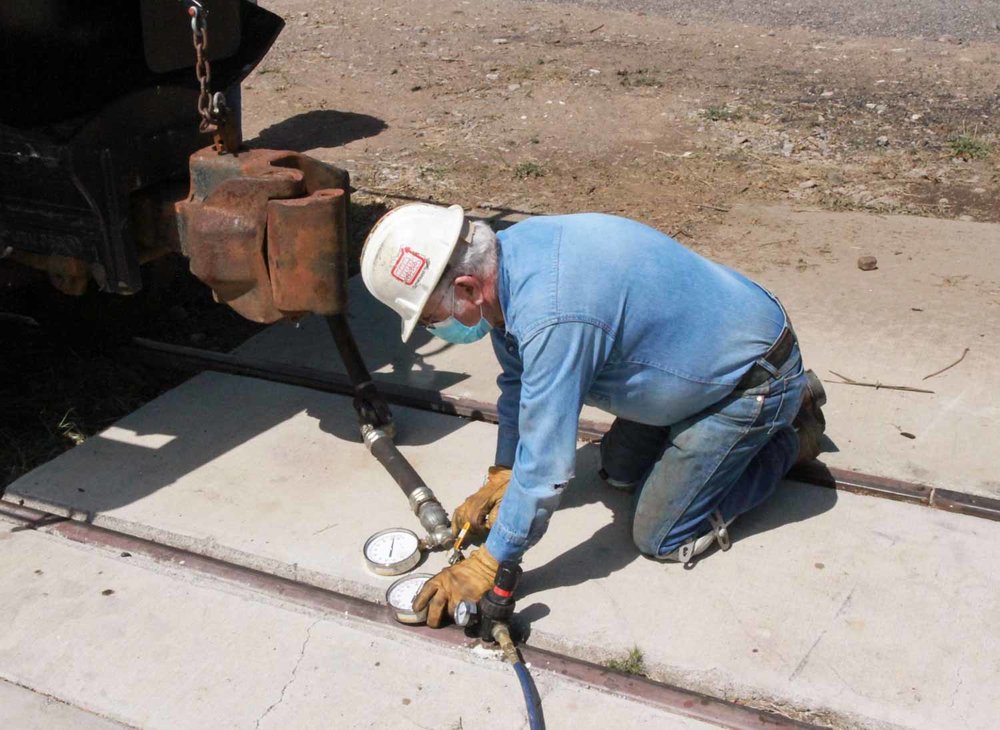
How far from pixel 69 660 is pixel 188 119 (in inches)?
70.2

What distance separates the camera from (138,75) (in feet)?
12.3

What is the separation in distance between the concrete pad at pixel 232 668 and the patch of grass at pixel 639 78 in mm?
6379

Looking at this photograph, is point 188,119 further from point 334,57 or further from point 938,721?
point 334,57

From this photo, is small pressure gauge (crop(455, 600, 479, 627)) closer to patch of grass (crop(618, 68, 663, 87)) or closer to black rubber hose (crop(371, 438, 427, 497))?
black rubber hose (crop(371, 438, 427, 497))

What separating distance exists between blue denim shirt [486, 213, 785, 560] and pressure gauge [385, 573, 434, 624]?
28 centimetres

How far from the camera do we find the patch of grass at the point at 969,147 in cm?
660

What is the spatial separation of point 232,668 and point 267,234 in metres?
1.16

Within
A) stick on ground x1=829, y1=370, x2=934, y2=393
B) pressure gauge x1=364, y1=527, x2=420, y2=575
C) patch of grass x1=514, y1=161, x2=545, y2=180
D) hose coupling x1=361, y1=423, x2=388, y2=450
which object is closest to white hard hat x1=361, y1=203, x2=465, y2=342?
pressure gauge x1=364, y1=527, x2=420, y2=575

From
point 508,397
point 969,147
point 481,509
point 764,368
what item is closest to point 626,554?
point 481,509

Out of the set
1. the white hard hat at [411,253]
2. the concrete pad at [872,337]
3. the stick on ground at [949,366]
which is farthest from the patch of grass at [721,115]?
the white hard hat at [411,253]

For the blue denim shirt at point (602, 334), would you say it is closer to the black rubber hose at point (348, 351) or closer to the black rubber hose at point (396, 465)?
the black rubber hose at point (396, 465)

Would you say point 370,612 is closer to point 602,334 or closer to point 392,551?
point 392,551

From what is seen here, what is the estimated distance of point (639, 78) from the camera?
27.8 ft

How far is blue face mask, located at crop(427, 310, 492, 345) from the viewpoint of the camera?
102 inches
